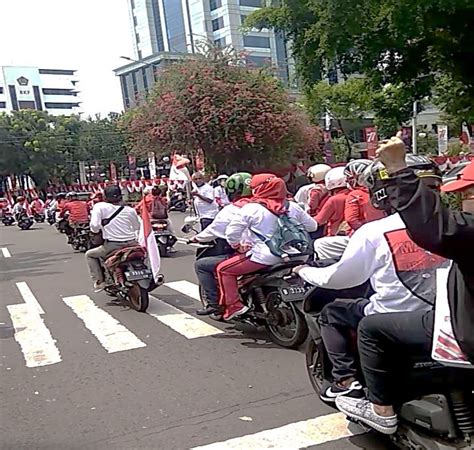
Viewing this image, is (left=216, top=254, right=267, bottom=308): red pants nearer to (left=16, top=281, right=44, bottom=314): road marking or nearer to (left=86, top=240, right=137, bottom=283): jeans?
(left=86, top=240, right=137, bottom=283): jeans

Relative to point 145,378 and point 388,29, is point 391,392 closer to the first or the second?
point 145,378

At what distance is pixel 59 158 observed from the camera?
5381 cm

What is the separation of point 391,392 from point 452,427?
347mm

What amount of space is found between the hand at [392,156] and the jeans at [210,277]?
3878mm

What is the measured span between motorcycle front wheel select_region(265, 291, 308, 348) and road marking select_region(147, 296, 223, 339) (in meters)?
0.86

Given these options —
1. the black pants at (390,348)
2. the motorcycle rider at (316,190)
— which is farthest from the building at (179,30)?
the black pants at (390,348)

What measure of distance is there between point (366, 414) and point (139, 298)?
4.86 meters

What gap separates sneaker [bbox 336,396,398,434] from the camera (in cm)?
325

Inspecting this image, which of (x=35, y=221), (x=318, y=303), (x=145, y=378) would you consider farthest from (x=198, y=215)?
(x=35, y=221)

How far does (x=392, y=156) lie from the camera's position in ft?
8.71

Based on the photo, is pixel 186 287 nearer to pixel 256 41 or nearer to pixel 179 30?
pixel 256 41

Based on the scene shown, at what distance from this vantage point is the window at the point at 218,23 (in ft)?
265

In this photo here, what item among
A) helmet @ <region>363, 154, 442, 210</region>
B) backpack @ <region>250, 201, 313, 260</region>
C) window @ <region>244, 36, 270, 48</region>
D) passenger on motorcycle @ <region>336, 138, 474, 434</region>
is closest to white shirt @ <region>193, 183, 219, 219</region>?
backpack @ <region>250, 201, 313, 260</region>

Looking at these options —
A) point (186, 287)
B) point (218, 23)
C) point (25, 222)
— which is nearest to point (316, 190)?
point (186, 287)
